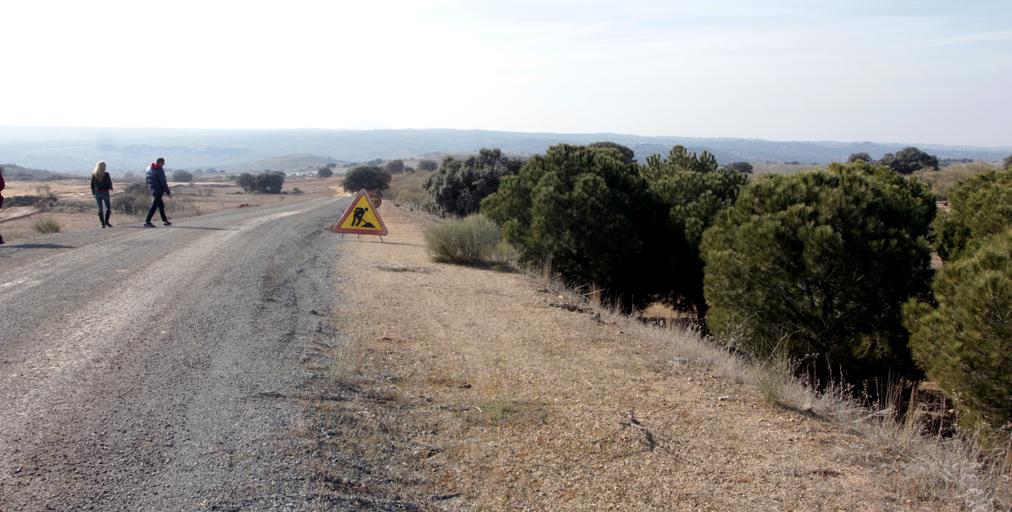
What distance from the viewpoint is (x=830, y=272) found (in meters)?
9.36

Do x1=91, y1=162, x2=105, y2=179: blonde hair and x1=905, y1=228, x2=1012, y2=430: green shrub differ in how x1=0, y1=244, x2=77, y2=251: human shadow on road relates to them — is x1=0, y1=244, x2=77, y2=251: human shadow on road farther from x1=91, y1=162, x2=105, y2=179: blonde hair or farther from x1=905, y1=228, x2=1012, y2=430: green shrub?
x1=905, y1=228, x2=1012, y2=430: green shrub

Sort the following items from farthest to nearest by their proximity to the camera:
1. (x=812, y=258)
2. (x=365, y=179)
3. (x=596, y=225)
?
(x=365, y=179), (x=596, y=225), (x=812, y=258)

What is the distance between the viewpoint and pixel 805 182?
33.1 feet

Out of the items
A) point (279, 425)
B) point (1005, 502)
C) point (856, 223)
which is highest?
point (856, 223)

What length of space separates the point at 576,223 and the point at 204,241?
24.0 feet

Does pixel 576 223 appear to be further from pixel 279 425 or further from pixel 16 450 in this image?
pixel 16 450

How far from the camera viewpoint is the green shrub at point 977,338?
21.0 feet

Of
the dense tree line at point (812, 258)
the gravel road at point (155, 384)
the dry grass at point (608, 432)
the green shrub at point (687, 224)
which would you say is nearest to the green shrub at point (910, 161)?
the green shrub at point (687, 224)

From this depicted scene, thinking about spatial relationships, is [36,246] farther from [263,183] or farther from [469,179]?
[263,183]

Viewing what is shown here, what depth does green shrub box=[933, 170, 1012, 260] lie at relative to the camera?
10.1 meters

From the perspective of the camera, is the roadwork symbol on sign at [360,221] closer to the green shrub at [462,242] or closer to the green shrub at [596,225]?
the green shrub at [462,242]

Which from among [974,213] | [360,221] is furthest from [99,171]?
[974,213]

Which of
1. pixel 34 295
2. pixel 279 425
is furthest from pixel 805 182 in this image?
pixel 34 295

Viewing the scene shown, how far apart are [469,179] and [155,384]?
1212 inches
